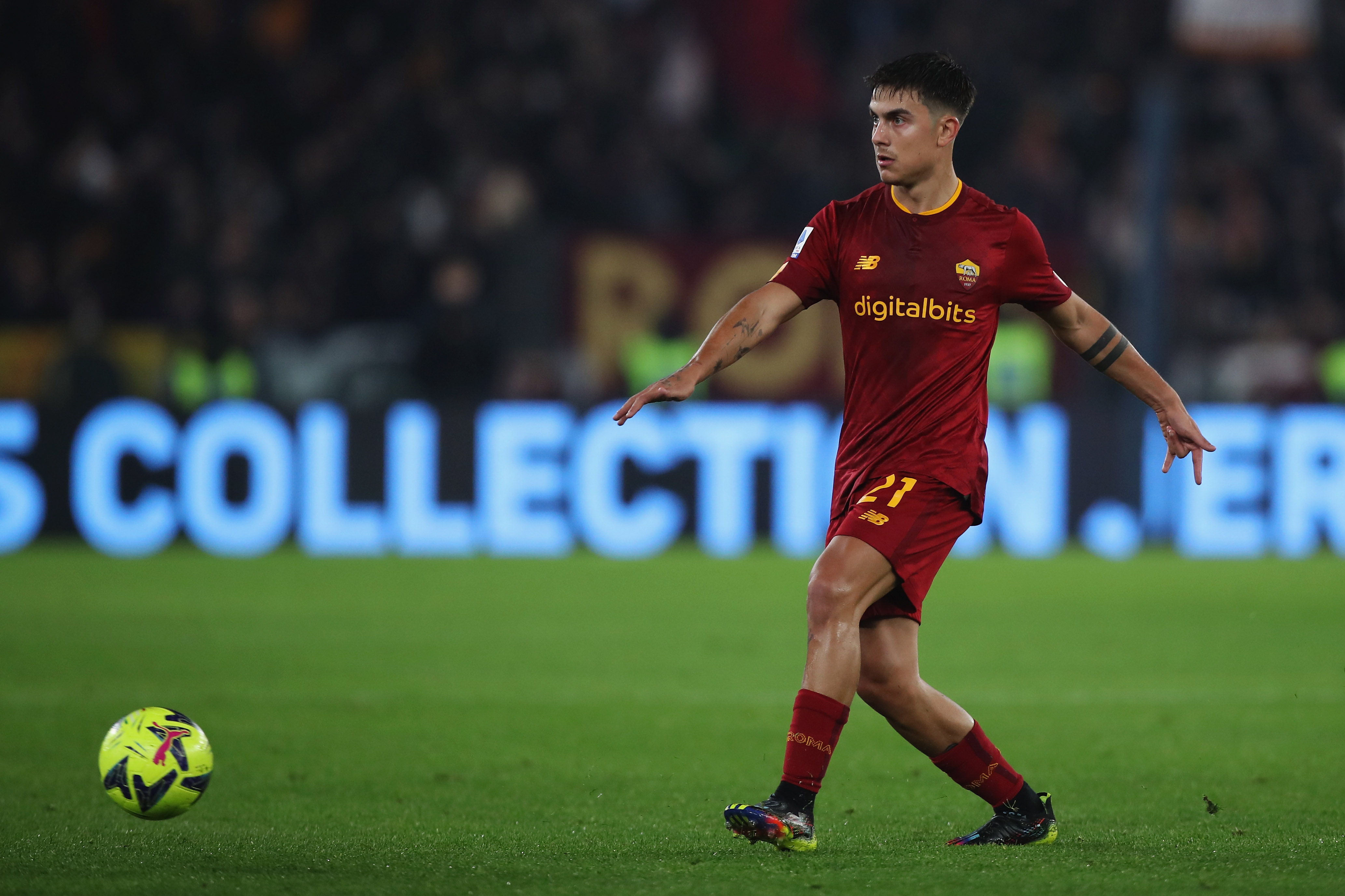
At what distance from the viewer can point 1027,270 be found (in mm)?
4957

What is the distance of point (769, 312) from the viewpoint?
4.91 m

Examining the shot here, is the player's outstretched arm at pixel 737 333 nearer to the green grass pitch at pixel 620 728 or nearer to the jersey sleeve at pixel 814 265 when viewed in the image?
the jersey sleeve at pixel 814 265

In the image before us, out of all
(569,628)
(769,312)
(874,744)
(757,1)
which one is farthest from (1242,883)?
(757,1)

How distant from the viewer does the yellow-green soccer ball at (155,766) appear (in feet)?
16.3

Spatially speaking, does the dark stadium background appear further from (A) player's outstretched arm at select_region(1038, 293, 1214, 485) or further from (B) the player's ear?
(B) the player's ear

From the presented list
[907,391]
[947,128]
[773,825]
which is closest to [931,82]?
[947,128]

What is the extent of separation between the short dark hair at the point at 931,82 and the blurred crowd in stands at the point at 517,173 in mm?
9667

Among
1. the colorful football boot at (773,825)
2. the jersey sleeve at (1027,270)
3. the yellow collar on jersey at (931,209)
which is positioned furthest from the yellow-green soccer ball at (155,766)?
the jersey sleeve at (1027,270)

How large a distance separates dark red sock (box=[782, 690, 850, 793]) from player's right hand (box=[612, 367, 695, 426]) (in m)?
0.82

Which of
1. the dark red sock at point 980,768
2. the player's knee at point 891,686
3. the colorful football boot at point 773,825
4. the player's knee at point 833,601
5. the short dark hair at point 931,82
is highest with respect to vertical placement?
the short dark hair at point 931,82

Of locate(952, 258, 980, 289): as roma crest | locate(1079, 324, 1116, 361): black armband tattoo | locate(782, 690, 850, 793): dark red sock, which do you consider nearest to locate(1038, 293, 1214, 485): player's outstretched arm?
locate(1079, 324, 1116, 361): black armband tattoo

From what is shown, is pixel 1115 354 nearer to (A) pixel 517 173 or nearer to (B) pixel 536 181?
(A) pixel 517 173

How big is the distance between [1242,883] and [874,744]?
8.82 feet

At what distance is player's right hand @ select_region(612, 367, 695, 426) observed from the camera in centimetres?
452
